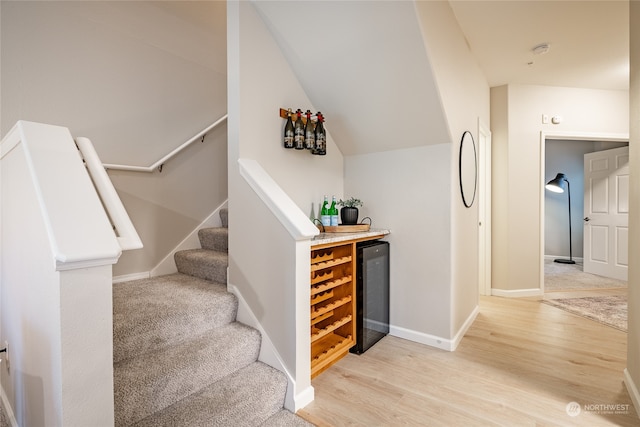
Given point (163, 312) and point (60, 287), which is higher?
point (60, 287)

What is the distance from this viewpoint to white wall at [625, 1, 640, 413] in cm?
160

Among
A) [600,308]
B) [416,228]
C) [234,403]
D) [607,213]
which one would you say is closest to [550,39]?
[416,228]

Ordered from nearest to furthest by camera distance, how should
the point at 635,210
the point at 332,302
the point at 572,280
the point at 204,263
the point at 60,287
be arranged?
the point at 60,287 < the point at 635,210 < the point at 332,302 < the point at 204,263 < the point at 572,280

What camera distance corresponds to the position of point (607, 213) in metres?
4.59

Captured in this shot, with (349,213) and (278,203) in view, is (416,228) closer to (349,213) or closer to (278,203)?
(349,213)

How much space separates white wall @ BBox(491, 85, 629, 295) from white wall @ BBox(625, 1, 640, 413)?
78.9 inches

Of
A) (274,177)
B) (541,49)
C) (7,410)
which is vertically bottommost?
(7,410)

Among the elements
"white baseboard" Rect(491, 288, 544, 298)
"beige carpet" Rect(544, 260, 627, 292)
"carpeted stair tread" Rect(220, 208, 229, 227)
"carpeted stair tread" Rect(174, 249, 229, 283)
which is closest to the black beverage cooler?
"carpeted stair tread" Rect(174, 249, 229, 283)

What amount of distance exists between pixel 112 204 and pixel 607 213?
623 cm

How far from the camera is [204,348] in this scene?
156cm

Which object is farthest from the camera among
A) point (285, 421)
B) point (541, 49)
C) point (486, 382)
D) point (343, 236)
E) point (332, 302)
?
point (541, 49)

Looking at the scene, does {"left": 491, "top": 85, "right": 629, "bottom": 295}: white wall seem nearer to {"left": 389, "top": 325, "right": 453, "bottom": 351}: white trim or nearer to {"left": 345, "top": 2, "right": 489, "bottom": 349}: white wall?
{"left": 345, "top": 2, "right": 489, "bottom": 349}: white wall

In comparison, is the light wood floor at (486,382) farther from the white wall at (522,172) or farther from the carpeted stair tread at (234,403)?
the white wall at (522,172)

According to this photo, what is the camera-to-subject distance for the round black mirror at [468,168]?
2475 mm
